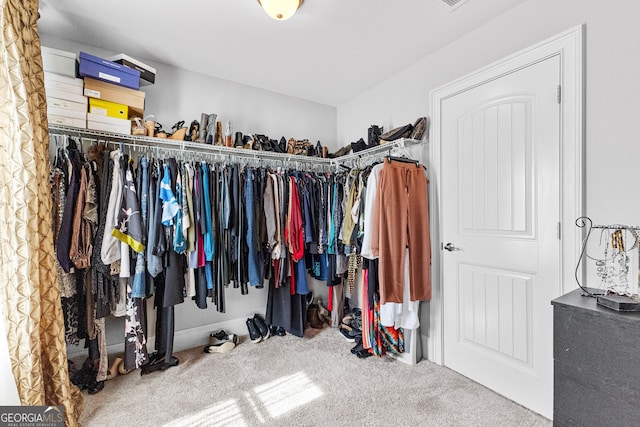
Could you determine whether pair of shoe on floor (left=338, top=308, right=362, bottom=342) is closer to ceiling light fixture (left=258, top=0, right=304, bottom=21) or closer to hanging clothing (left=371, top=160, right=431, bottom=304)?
hanging clothing (left=371, top=160, right=431, bottom=304)

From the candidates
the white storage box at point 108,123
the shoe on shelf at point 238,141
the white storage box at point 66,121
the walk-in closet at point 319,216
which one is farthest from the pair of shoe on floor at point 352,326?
the white storage box at point 66,121

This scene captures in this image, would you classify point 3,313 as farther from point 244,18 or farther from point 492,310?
point 492,310

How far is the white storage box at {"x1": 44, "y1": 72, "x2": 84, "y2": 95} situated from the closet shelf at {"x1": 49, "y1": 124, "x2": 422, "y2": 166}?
0.24m

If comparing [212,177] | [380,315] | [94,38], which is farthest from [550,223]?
[94,38]

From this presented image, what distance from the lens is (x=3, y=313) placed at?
1364 mm

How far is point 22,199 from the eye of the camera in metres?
1.41

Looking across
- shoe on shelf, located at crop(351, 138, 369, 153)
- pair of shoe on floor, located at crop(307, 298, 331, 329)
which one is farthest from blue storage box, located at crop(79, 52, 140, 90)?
pair of shoe on floor, located at crop(307, 298, 331, 329)

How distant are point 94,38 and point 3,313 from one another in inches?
77.2

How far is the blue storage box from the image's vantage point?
1.93 meters

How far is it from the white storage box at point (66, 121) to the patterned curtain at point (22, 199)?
434 mm

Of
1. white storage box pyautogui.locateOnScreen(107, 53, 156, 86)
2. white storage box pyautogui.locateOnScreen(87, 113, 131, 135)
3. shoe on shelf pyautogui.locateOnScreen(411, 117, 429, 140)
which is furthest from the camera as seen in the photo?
shoe on shelf pyautogui.locateOnScreen(411, 117, 429, 140)

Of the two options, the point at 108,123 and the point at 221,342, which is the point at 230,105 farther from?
the point at 221,342

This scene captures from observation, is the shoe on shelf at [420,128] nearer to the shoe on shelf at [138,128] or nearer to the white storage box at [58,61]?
the shoe on shelf at [138,128]

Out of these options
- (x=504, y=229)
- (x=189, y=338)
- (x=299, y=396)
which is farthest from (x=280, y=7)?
(x=189, y=338)
